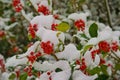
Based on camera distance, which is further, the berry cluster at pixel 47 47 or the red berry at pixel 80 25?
the red berry at pixel 80 25

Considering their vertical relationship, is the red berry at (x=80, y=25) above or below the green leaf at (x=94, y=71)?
above

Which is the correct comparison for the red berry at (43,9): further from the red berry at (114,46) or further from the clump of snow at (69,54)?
the red berry at (114,46)

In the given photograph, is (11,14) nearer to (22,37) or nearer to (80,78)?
(22,37)

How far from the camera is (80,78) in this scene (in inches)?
74.7

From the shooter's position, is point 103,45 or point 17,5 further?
point 17,5

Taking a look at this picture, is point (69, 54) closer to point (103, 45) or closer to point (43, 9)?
point (103, 45)

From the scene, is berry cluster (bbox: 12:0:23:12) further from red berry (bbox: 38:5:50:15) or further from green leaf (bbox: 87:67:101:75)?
green leaf (bbox: 87:67:101:75)

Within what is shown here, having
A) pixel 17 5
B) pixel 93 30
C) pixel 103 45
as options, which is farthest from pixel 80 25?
pixel 17 5

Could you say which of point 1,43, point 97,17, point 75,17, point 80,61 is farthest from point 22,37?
point 80,61

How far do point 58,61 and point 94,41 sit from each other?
275mm

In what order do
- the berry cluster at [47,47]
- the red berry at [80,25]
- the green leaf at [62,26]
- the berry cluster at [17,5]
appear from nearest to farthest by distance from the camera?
1. the berry cluster at [47,47]
2. the green leaf at [62,26]
3. the red berry at [80,25]
4. the berry cluster at [17,5]

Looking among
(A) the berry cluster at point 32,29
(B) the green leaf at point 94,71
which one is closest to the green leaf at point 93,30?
(B) the green leaf at point 94,71

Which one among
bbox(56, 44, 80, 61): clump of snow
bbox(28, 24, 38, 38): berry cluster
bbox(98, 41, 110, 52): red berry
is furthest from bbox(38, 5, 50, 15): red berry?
bbox(98, 41, 110, 52): red berry

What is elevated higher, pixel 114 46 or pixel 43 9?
pixel 43 9
